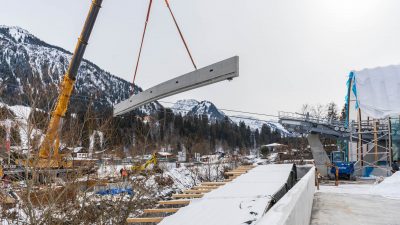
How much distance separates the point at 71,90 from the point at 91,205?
8.75m

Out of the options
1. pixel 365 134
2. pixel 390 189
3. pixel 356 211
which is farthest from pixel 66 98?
pixel 365 134

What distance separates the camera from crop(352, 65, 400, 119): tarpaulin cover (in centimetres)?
3462

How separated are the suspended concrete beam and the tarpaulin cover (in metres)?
31.8

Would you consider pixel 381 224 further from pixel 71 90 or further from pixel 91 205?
pixel 71 90

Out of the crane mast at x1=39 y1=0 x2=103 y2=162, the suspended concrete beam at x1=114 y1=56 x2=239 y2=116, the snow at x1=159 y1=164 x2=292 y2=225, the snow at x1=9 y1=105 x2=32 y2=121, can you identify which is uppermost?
the crane mast at x1=39 y1=0 x2=103 y2=162

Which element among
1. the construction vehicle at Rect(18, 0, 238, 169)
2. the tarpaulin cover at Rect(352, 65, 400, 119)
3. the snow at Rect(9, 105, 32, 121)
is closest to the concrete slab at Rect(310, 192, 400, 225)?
Result: the construction vehicle at Rect(18, 0, 238, 169)

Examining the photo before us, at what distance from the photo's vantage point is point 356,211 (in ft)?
33.9

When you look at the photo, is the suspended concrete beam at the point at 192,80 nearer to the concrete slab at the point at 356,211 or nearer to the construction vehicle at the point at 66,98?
the construction vehicle at the point at 66,98

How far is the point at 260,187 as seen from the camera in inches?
334

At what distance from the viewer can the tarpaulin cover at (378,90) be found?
114ft

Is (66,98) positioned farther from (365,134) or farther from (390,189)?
(365,134)

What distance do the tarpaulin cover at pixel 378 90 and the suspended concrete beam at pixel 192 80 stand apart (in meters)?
31.8

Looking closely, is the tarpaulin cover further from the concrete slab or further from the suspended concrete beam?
the suspended concrete beam

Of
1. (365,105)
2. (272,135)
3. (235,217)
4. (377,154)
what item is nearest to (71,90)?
(235,217)
